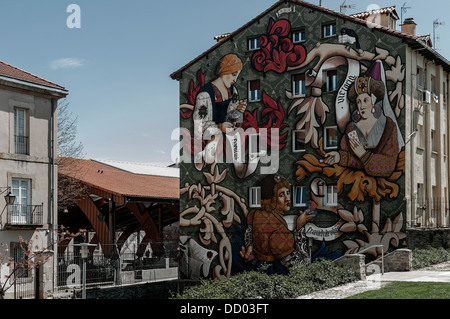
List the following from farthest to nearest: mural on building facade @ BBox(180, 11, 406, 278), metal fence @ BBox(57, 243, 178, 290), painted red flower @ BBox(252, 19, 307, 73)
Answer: painted red flower @ BBox(252, 19, 307, 73), mural on building facade @ BBox(180, 11, 406, 278), metal fence @ BBox(57, 243, 178, 290)

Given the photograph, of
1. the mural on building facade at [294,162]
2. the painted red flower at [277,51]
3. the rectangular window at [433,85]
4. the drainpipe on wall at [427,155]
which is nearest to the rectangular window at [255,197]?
the mural on building facade at [294,162]

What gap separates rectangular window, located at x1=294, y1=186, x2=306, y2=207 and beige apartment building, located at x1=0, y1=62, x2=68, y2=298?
13.6m

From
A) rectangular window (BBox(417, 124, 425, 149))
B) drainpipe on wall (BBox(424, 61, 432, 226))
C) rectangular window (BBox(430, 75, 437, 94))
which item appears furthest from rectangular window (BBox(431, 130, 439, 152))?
rectangular window (BBox(430, 75, 437, 94))

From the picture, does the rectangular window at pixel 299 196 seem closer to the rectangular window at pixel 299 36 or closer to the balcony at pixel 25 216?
the rectangular window at pixel 299 36

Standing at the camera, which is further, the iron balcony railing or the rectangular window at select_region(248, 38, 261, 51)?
the rectangular window at select_region(248, 38, 261, 51)

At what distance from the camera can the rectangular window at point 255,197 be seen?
37.6 metres

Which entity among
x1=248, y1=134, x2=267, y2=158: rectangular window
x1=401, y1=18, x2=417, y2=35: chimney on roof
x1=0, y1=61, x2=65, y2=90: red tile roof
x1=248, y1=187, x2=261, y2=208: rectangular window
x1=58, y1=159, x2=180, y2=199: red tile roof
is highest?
x1=401, y1=18, x2=417, y2=35: chimney on roof

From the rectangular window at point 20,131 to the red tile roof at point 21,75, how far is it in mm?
1648

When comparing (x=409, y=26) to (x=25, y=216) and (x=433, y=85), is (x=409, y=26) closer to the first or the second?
(x=433, y=85)

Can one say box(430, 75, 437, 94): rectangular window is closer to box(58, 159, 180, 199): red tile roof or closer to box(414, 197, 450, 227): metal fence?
box(414, 197, 450, 227): metal fence

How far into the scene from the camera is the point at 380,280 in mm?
24141

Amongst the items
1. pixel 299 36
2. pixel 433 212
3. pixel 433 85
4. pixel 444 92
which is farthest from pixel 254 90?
pixel 433 212

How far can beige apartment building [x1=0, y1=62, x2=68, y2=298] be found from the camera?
30172 mm

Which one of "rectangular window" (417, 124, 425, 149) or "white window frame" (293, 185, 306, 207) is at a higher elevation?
"rectangular window" (417, 124, 425, 149)
